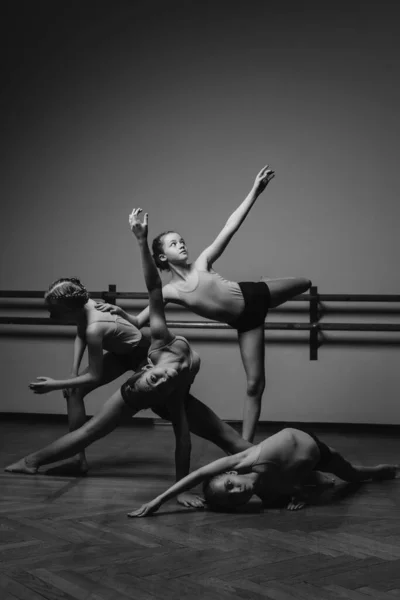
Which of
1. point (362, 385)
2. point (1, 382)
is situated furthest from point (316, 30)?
point (1, 382)

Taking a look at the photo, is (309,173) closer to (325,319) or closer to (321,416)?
(325,319)

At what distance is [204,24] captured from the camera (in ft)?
16.9

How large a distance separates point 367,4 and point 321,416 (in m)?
2.94

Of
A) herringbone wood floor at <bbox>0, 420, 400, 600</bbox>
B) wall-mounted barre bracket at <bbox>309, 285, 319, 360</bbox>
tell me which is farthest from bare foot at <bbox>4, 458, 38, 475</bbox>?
wall-mounted barre bracket at <bbox>309, 285, 319, 360</bbox>

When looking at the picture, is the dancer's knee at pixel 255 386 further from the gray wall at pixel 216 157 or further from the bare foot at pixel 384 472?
the gray wall at pixel 216 157

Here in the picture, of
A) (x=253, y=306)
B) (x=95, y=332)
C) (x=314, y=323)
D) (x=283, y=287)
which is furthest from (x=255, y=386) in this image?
(x=314, y=323)

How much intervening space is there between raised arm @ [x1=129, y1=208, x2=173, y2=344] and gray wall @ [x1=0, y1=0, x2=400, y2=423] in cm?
207

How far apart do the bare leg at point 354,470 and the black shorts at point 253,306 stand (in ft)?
2.50

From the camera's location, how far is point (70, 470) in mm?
3516

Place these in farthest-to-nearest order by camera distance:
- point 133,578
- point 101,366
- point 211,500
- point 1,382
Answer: point 1,382 → point 101,366 → point 211,500 → point 133,578

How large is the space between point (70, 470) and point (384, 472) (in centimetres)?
154

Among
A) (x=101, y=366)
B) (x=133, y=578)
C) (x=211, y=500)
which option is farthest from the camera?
(x=101, y=366)

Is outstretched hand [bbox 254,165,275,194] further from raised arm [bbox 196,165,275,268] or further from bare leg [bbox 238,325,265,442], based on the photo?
bare leg [bbox 238,325,265,442]

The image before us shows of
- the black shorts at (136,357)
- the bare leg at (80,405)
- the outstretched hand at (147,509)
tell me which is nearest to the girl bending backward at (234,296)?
the black shorts at (136,357)
